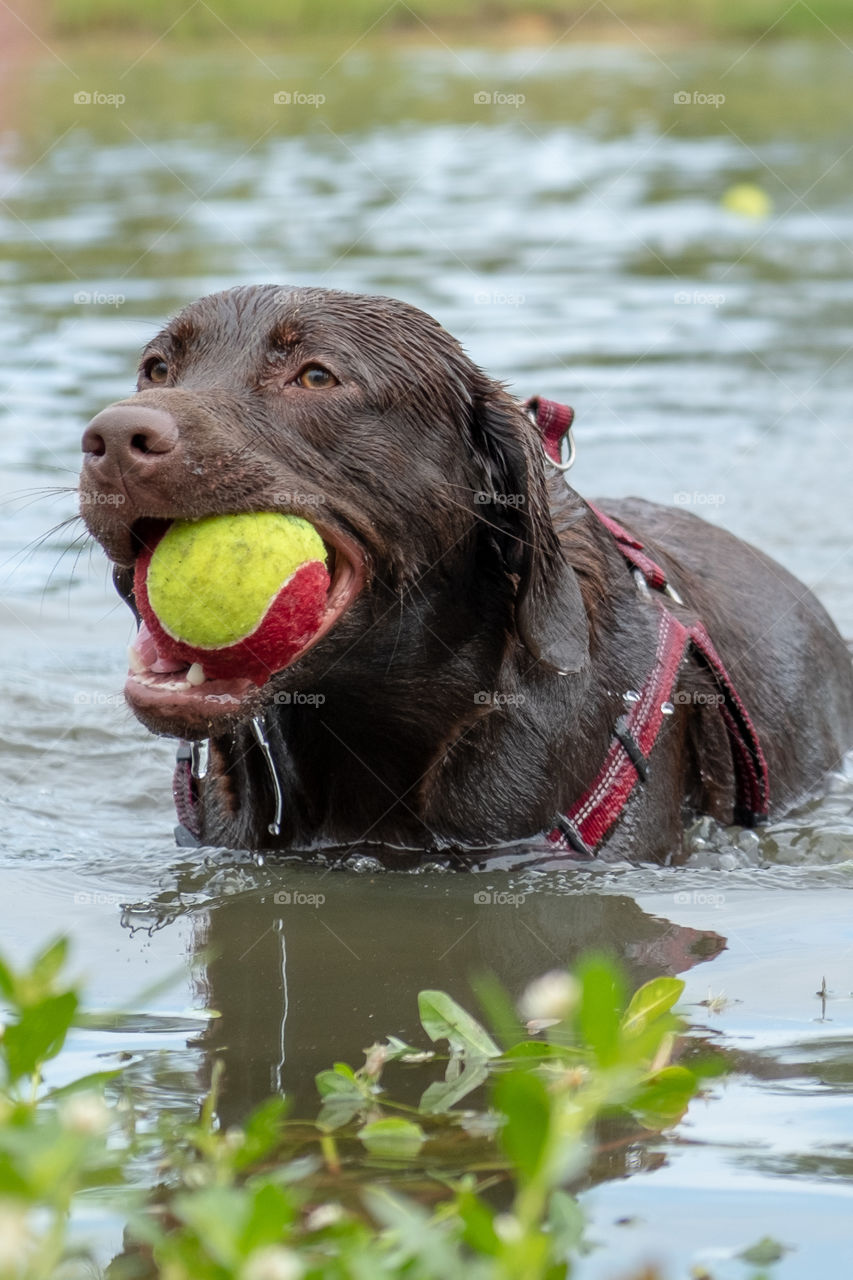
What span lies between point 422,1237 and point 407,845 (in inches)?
100

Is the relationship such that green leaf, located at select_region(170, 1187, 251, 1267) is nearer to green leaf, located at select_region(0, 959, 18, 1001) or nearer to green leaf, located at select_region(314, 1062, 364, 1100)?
green leaf, located at select_region(0, 959, 18, 1001)

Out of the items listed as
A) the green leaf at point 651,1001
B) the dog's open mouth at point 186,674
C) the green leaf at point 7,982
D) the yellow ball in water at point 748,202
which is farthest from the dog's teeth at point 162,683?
the yellow ball in water at point 748,202

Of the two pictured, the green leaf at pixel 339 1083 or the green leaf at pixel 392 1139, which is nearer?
the green leaf at pixel 392 1139

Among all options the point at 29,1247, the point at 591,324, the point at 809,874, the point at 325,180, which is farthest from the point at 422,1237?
the point at 325,180

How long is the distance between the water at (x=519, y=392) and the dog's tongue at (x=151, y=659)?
0.66 m

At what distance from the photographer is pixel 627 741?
4.52 meters

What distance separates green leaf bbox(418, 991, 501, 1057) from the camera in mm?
3078

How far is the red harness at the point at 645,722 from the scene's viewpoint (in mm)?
4477

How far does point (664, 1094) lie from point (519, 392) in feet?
25.3

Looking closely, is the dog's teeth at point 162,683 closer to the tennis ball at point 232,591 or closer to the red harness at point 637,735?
the tennis ball at point 232,591


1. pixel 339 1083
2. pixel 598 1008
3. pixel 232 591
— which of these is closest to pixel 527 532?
pixel 232 591

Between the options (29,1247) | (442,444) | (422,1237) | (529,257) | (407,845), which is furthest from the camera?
(529,257)

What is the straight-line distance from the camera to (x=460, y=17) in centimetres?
3425

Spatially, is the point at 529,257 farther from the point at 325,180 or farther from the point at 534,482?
the point at 534,482
